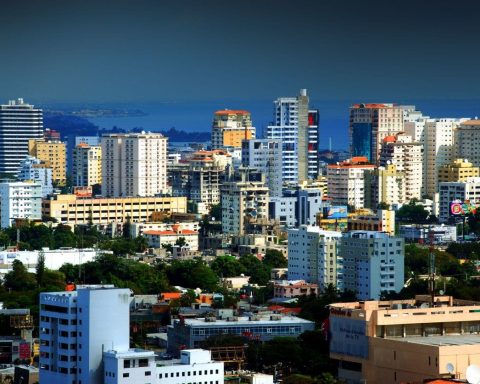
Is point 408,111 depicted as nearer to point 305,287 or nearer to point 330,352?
point 305,287

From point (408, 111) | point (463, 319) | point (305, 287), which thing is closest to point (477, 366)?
point (463, 319)

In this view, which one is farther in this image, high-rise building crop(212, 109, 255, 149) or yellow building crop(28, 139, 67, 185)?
high-rise building crop(212, 109, 255, 149)

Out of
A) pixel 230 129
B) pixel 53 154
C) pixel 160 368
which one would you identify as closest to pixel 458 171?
pixel 230 129

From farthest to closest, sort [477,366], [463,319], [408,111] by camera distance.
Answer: [408,111] < [463,319] < [477,366]

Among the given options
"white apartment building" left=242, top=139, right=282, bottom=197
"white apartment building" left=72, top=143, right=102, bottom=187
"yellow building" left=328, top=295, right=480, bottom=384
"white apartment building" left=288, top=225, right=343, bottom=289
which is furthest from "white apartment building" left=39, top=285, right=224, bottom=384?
"white apartment building" left=72, top=143, right=102, bottom=187

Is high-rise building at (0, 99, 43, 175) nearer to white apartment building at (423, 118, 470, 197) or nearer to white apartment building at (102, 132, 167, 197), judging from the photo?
white apartment building at (102, 132, 167, 197)

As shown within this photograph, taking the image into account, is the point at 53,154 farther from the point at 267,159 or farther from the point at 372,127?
the point at 267,159
